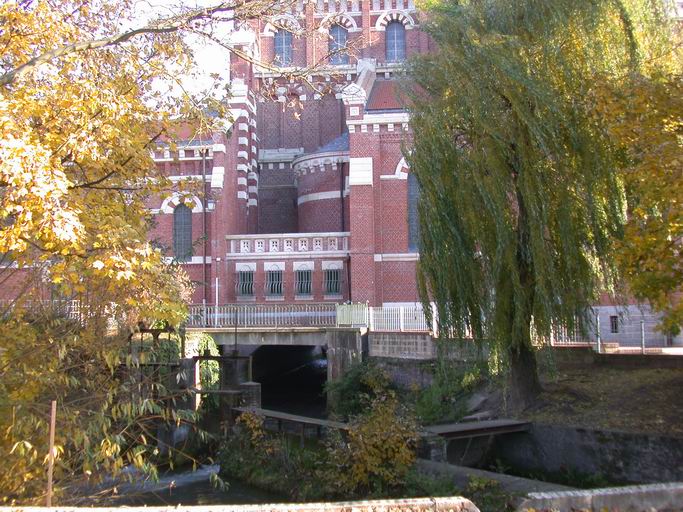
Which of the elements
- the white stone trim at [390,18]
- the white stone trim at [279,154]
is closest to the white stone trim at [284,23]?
the white stone trim at [279,154]

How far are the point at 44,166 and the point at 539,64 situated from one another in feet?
32.2

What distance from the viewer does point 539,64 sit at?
12.9m

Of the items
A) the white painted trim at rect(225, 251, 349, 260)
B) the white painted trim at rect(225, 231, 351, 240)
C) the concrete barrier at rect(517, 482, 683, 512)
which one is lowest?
the concrete barrier at rect(517, 482, 683, 512)

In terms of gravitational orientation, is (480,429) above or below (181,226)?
below

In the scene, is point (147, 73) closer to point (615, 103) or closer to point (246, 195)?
point (615, 103)

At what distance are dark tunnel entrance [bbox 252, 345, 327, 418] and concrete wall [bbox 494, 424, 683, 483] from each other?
10.9m

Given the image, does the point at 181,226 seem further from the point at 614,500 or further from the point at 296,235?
the point at 614,500

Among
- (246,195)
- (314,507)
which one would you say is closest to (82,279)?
(314,507)

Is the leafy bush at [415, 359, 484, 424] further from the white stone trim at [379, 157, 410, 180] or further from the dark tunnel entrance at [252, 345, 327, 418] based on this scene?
the white stone trim at [379, 157, 410, 180]

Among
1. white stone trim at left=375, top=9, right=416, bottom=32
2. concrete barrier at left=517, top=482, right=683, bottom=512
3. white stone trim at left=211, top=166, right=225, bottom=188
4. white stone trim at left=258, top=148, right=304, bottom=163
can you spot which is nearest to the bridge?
white stone trim at left=211, top=166, right=225, bottom=188

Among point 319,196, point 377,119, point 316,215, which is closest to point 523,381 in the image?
point 377,119

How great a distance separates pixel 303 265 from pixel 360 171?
492 cm

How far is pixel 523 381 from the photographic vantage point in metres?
14.5

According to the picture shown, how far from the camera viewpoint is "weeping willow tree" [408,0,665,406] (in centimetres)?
1233
